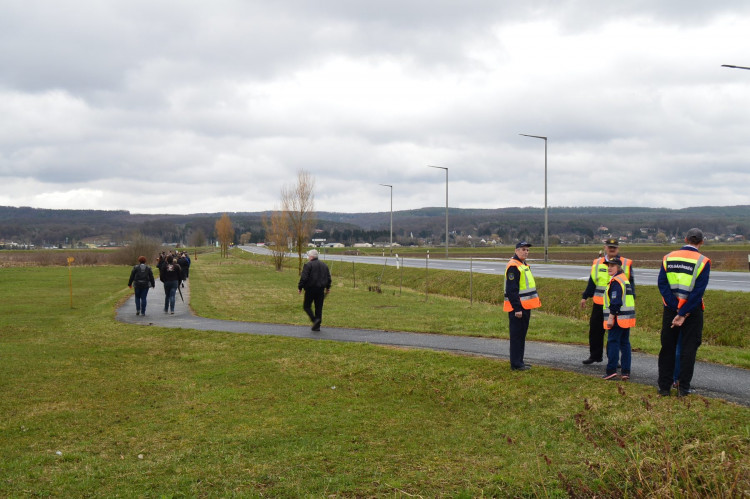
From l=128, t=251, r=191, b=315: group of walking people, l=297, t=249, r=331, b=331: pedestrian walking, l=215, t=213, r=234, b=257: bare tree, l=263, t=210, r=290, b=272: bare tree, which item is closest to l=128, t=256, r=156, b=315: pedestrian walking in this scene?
l=128, t=251, r=191, b=315: group of walking people

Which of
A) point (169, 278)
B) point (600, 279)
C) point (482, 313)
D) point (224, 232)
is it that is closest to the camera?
point (600, 279)

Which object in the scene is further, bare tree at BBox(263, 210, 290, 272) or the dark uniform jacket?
bare tree at BBox(263, 210, 290, 272)

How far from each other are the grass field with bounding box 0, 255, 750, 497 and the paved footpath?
2.59 feet

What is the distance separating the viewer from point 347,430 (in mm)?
7793

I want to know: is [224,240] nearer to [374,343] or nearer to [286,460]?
[374,343]

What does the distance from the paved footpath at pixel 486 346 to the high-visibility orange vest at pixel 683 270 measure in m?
1.43

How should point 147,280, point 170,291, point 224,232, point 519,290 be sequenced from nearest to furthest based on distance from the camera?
point 519,290
point 147,280
point 170,291
point 224,232

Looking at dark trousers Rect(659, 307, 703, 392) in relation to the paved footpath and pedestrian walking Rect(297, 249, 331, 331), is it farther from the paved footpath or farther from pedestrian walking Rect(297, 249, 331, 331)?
pedestrian walking Rect(297, 249, 331, 331)

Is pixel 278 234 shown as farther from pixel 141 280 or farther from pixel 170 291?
pixel 141 280

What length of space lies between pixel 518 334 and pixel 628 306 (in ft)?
5.33

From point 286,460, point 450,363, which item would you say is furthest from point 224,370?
point 286,460

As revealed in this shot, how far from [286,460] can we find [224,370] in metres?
5.07

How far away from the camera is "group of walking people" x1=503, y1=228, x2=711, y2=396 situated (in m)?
7.57

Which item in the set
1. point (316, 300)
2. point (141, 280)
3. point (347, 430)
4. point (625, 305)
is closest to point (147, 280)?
point (141, 280)
